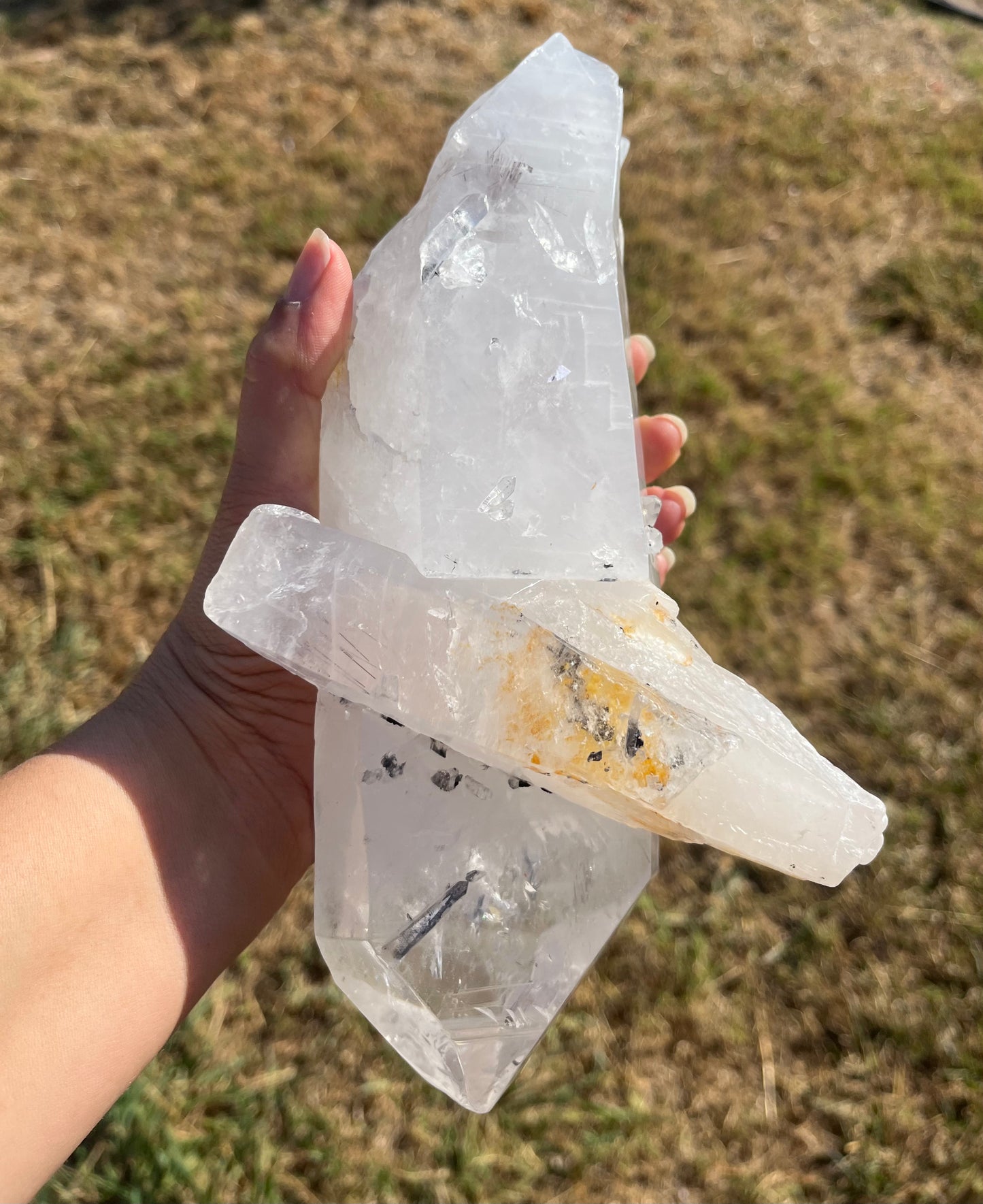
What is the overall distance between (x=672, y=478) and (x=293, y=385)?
1.35 m

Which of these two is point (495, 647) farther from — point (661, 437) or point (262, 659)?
point (661, 437)

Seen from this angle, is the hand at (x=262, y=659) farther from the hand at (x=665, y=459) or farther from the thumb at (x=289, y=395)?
the hand at (x=665, y=459)

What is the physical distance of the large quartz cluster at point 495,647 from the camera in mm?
1153

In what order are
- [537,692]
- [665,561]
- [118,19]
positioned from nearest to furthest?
[537,692] → [665,561] → [118,19]

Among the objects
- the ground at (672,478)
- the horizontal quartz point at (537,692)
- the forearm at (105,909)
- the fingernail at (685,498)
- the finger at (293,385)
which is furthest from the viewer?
the fingernail at (685,498)

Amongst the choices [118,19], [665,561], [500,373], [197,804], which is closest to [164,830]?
[197,804]

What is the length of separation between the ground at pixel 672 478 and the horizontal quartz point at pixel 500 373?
1.15 metres

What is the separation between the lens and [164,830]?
1.42m

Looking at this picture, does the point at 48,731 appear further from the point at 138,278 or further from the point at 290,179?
the point at 290,179

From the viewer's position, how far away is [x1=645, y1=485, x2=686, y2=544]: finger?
2006 mm

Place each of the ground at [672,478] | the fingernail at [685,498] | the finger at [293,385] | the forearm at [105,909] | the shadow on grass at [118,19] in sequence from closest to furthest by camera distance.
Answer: the forearm at [105,909]
the finger at [293,385]
the ground at [672,478]
the fingernail at [685,498]
the shadow on grass at [118,19]

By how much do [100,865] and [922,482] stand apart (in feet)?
7.56

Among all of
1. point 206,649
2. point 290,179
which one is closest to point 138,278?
point 290,179

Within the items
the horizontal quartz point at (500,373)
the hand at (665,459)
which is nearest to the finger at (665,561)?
the hand at (665,459)
